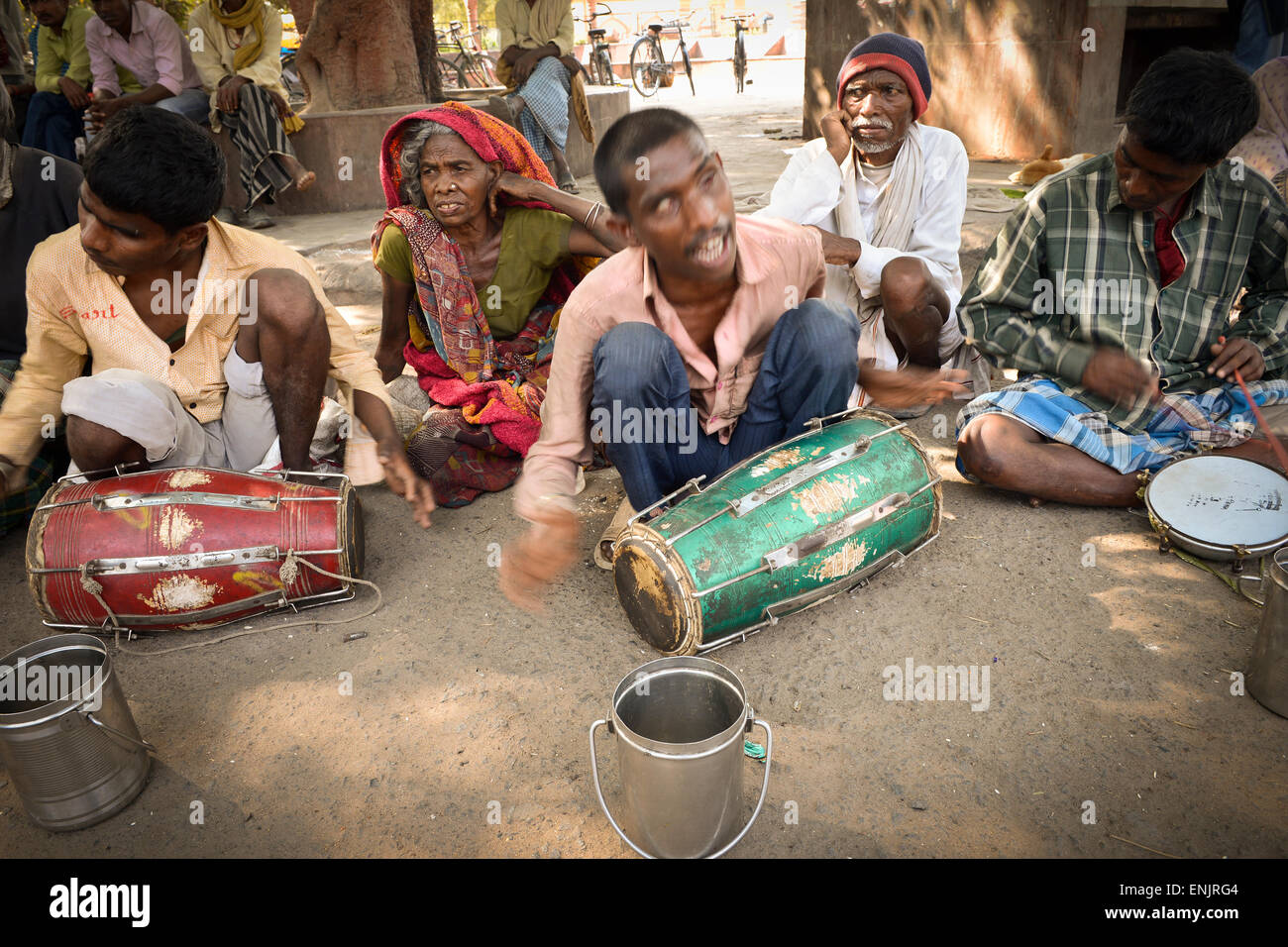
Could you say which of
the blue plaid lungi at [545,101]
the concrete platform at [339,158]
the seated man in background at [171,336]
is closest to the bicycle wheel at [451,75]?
the concrete platform at [339,158]

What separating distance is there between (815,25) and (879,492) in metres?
6.84

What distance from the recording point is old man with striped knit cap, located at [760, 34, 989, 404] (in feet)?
10.2

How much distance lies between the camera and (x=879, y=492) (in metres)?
2.36

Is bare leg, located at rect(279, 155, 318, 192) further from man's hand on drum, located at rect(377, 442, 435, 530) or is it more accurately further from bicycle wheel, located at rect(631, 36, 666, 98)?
bicycle wheel, located at rect(631, 36, 666, 98)

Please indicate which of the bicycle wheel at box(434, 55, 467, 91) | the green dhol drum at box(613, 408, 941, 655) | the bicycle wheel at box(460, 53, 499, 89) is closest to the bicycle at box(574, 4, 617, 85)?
the bicycle wheel at box(460, 53, 499, 89)

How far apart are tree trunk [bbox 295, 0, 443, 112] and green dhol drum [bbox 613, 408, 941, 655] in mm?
7112

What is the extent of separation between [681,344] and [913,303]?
1.08m

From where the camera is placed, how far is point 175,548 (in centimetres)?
230

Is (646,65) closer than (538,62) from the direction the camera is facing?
No

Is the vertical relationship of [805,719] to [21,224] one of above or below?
below

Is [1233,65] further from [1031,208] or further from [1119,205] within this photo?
[1031,208]

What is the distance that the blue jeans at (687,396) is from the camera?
2.27 metres

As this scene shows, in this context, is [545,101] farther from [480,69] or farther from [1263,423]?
[480,69]

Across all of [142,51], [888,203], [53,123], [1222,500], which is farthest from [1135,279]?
[53,123]
